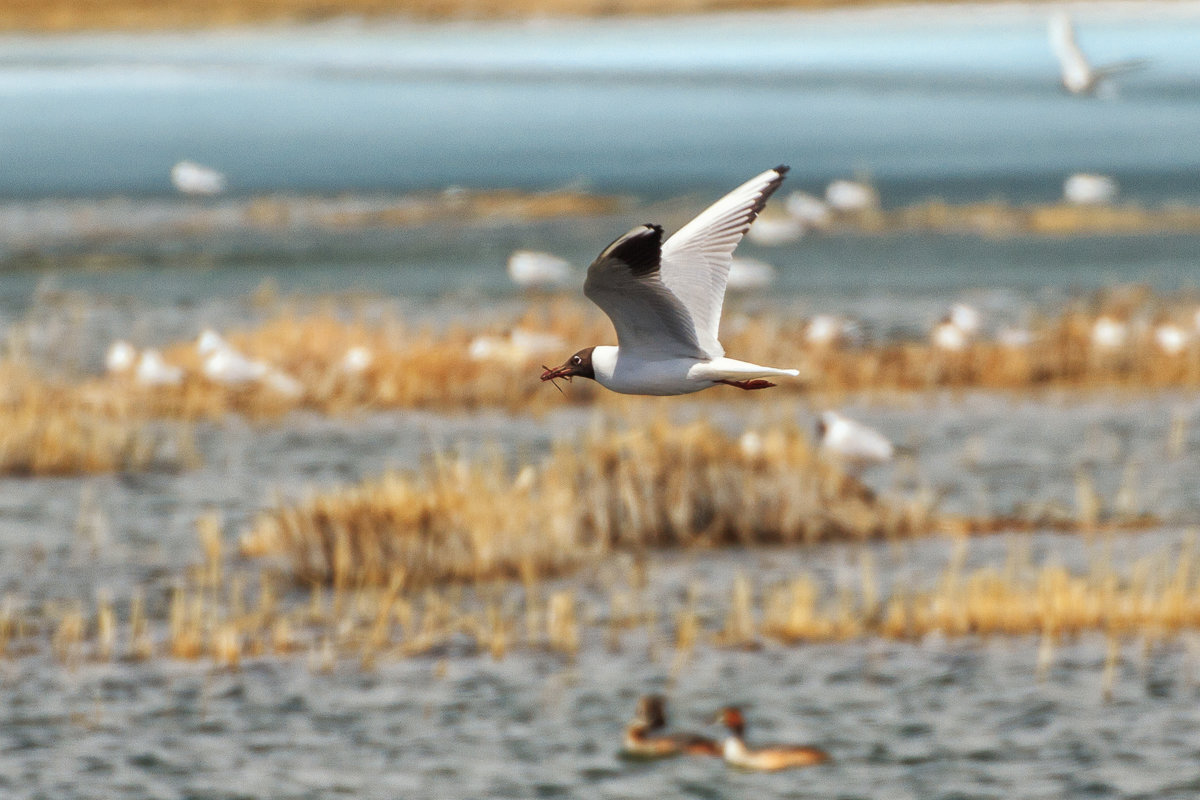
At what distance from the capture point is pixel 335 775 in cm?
2030

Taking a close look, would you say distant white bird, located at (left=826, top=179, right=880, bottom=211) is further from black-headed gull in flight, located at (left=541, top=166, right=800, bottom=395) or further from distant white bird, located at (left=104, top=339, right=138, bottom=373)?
black-headed gull in flight, located at (left=541, top=166, right=800, bottom=395)

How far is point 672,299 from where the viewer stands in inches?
340

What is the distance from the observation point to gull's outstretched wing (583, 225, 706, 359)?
26.9ft

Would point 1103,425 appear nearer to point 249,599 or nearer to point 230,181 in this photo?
point 249,599

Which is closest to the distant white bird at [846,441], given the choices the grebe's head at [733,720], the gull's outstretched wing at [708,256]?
the grebe's head at [733,720]

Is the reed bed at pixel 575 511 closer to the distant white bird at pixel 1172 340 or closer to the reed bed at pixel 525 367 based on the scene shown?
the reed bed at pixel 525 367

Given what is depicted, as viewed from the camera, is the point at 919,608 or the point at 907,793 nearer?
the point at 907,793

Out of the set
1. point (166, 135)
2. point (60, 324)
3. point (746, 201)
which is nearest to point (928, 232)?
point (60, 324)

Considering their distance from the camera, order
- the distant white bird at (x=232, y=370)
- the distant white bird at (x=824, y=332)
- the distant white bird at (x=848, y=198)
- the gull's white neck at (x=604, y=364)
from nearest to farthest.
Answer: the gull's white neck at (x=604, y=364), the distant white bird at (x=232, y=370), the distant white bird at (x=824, y=332), the distant white bird at (x=848, y=198)

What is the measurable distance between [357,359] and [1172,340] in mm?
12805

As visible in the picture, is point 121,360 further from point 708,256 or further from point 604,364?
point 604,364

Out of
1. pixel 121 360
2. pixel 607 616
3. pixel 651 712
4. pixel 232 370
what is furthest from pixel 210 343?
pixel 651 712

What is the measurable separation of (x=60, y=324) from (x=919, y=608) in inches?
981

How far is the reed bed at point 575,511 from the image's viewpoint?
23.3m
